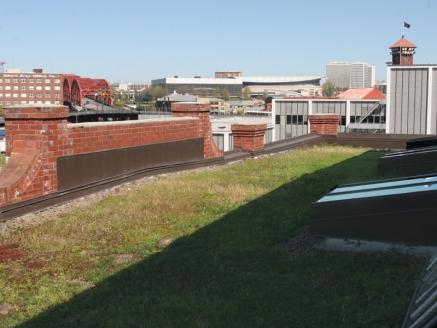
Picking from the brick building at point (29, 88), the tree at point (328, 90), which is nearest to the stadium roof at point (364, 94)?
the brick building at point (29, 88)

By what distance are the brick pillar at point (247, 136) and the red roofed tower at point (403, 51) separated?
198 feet

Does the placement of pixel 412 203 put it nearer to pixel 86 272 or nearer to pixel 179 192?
pixel 86 272

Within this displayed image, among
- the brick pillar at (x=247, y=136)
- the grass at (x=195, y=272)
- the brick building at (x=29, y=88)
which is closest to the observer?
the grass at (x=195, y=272)

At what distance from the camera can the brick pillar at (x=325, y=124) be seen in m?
19.2

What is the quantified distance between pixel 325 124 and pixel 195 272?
14.6m

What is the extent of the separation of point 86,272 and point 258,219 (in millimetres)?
2516

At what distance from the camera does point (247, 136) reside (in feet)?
50.6

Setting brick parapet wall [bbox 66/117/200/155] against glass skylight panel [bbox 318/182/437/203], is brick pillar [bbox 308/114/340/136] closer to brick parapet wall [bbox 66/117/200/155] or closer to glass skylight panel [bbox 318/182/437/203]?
brick parapet wall [bbox 66/117/200/155]

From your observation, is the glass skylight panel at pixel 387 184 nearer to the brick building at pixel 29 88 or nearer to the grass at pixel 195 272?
the grass at pixel 195 272

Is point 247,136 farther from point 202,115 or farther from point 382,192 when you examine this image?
point 382,192

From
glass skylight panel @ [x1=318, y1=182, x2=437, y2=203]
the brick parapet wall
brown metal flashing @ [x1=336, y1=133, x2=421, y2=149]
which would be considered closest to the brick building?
brown metal flashing @ [x1=336, y1=133, x2=421, y2=149]

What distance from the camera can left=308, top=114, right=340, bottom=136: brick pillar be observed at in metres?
19.2

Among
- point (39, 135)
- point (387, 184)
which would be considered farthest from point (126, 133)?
point (387, 184)

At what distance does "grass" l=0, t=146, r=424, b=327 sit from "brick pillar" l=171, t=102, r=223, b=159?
4911 mm
